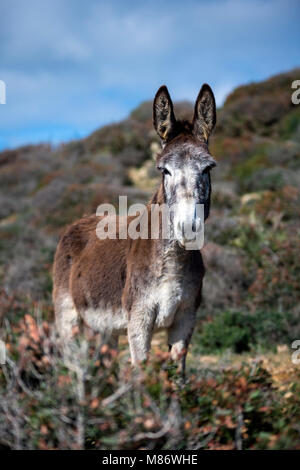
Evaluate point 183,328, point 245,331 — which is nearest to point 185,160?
point 183,328

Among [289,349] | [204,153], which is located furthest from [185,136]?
[289,349]

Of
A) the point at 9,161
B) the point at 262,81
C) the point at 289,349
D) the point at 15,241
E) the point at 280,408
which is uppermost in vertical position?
the point at 262,81

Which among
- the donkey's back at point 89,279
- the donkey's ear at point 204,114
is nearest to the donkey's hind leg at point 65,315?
the donkey's back at point 89,279

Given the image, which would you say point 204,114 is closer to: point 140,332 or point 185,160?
point 185,160

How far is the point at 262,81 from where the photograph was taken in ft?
121

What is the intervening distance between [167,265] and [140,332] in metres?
0.67

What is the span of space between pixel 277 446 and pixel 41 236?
13.1 m

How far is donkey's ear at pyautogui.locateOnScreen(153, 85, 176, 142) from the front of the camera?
4.10 meters

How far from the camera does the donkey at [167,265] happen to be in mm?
3818

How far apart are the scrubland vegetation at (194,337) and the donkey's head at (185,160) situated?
1168 millimetres

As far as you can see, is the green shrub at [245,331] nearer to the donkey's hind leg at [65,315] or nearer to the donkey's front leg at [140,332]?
the donkey's hind leg at [65,315]

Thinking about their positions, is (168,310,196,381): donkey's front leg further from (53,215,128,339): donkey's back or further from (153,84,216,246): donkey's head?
(153,84,216,246): donkey's head

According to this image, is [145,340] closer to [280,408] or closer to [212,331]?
[280,408]

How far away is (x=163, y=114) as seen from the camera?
4.20 metres
